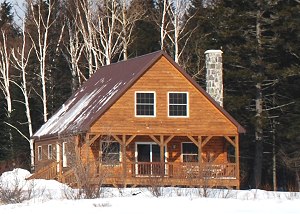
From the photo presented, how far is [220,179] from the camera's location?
36.2 m

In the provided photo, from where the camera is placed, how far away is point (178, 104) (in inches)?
1513

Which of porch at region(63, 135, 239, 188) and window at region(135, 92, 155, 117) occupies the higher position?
window at region(135, 92, 155, 117)

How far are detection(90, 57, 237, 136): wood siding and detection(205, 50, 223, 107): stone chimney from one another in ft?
8.64

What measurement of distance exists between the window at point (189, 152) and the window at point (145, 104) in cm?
307

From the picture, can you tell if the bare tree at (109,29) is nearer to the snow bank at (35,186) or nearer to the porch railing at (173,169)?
the snow bank at (35,186)

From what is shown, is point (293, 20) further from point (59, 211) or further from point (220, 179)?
point (59, 211)

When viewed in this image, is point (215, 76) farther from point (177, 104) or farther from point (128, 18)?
point (128, 18)

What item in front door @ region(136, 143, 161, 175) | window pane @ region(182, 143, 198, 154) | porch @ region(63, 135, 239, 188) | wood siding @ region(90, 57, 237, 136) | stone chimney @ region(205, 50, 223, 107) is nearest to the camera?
porch @ region(63, 135, 239, 188)

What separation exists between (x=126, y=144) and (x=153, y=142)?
2.86 m

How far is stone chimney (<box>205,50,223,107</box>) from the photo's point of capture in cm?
4106

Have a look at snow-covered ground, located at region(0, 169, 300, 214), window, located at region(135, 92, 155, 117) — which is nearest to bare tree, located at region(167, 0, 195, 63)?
window, located at region(135, 92, 155, 117)

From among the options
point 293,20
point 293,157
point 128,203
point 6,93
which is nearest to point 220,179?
point 293,157

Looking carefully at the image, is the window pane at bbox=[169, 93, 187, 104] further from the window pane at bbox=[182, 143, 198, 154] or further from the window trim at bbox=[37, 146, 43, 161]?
the window trim at bbox=[37, 146, 43, 161]

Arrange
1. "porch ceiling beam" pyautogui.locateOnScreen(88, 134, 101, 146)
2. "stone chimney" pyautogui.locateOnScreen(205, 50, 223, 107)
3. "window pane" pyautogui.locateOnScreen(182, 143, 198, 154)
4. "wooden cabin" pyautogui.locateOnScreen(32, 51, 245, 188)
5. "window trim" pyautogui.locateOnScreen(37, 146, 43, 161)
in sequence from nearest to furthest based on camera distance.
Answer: "porch ceiling beam" pyautogui.locateOnScreen(88, 134, 101, 146) < "wooden cabin" pyautogui.locateOnScreen(32, 51, 245, 188) < "window pane" pyautogui.locateOnScreen(182, 143, 198, 154) < "stone chimney" pyautogui.locateOnScreen(205, 50, 223, 107) < "window trim" pyautogui.locateOnScreen(37, 146, 43, 161)
